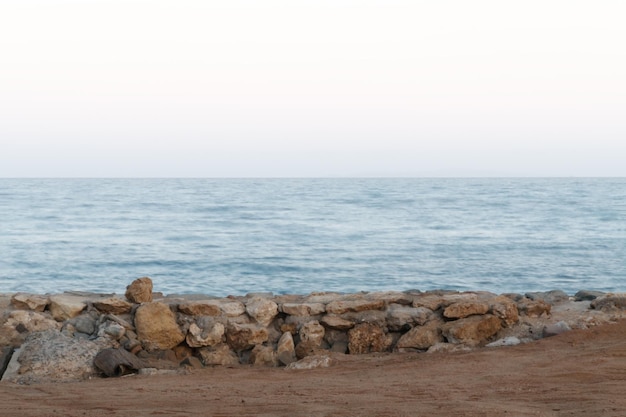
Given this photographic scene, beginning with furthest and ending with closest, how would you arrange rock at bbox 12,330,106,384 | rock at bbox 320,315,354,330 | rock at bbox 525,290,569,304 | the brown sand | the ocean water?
the ocean water → rock at bbox 525,290,569,304 → rock at bbox 320,315,354,330 → rock at bbox 12,330,106,384 → the brown sand

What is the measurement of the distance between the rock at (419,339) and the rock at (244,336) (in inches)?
72.0

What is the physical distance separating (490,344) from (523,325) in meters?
0.89

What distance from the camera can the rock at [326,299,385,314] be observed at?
10398mm

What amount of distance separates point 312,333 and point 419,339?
1420 millimetres

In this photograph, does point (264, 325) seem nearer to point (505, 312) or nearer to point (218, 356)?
point (218, 356)

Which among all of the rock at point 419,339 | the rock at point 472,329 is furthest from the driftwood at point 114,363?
the rock at point 472,329

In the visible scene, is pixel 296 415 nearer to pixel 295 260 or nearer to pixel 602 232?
pixel 295 260

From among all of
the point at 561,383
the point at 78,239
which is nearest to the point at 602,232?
the point at 78,239

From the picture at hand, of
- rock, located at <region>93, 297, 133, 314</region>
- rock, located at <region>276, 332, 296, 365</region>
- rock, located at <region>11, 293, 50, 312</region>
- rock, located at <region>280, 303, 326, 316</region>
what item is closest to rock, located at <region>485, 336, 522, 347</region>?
rock, located at <region>280, 303, 326, 316</region>

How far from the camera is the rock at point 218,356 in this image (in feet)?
31.6

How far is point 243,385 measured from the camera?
7.89 m

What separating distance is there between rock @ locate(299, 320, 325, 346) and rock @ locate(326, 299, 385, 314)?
368mm

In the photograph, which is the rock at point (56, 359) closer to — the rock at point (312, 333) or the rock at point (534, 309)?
the rock at point (312, 333)

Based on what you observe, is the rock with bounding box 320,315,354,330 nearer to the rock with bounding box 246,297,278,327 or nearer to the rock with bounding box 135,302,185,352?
the rock with bounding box 246,297,278,327
